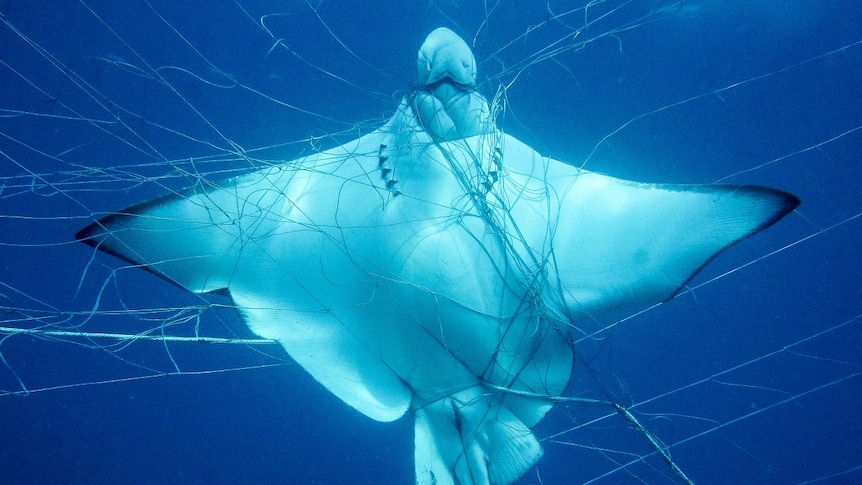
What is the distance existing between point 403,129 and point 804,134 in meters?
8.77

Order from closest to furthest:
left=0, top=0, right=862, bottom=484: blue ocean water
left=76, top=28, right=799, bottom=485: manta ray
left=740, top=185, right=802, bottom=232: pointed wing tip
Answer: left=740, top=185, right=802, bottom=232: pointed wing tip < left=76, top=28, right=799, bottom=485: manta ray < left=0, top=0, right=862, bottom=484: blue ocean water

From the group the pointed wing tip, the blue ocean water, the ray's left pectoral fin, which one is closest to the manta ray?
the ray's left pectoral fin

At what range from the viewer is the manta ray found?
2.15 metres

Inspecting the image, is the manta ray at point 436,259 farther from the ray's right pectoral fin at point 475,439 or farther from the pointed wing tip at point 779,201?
the pointed wing tip at point 779,201

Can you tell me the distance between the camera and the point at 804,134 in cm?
841

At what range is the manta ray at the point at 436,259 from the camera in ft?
7.04

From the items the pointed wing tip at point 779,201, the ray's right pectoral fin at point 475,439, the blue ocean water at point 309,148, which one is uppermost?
the blue ocean water at point 309,148

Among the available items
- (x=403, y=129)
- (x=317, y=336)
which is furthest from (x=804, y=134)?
(x=317, y=336)

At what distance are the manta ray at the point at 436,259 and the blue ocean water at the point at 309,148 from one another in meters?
2.61

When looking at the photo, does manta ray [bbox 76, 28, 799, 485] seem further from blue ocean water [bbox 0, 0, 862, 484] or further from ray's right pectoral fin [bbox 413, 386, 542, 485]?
blue ocean water [bbox 0, 0, 862, 484]

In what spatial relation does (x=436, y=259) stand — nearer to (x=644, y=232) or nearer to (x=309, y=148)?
(x=644, y=232)

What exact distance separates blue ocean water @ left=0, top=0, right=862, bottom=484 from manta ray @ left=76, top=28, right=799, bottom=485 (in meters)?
2.61

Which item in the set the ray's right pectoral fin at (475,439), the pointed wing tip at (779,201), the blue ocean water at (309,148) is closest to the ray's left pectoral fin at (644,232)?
the pointed wing tip at (779,201)

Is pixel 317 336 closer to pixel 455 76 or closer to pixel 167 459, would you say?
pixel 455 76
